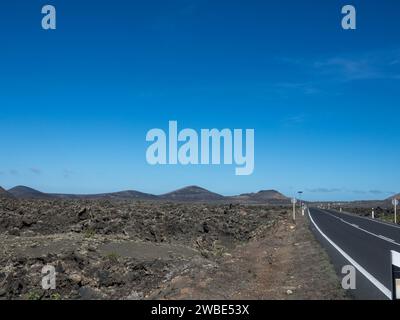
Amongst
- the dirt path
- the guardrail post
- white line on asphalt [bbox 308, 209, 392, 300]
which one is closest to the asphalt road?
white line on asphalt [bbox 308, 209, 392, 300]

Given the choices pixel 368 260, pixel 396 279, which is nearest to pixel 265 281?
pixel 368 260

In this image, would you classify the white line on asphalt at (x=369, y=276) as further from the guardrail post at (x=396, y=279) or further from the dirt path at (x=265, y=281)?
the guardrail post at (x=396, y=279)

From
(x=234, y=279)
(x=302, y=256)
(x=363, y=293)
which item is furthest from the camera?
(x=302, y=256)

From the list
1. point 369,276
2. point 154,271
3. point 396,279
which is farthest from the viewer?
point 154,271

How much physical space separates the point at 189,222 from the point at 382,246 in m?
16.7

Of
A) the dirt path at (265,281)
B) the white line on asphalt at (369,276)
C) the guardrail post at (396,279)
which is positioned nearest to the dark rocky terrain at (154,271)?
the dirt path at (265,281)

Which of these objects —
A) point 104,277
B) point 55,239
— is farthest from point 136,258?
point 55,239

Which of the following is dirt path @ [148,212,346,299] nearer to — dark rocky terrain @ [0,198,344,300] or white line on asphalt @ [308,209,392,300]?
dark rocky terrain @ [0,198,344,300]

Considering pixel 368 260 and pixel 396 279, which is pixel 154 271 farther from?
pixel 396 279

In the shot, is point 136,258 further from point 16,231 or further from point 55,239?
point 16,231

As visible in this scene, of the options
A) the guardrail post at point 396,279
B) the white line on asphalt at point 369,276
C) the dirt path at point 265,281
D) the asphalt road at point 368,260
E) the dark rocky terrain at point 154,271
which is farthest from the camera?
the dark rocky terrain at point 154,271

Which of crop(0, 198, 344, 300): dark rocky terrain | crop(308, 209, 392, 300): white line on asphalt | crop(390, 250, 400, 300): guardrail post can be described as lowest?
crop(0, 198, 344, 300): dark rocky terrain
